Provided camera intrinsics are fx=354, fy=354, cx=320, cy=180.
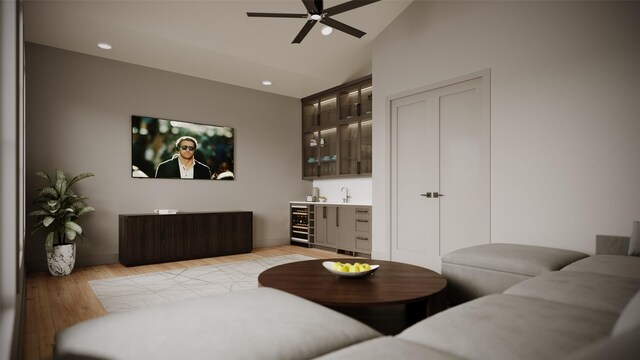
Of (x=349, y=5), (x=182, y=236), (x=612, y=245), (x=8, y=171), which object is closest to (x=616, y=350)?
(x=8, y=171)

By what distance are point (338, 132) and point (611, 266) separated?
4.58m

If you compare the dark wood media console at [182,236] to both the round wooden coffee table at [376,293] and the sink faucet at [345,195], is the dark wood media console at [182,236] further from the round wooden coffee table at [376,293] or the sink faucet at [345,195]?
the round wooden coffee table at [376,293]

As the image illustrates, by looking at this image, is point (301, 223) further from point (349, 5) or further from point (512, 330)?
point (512, 330)

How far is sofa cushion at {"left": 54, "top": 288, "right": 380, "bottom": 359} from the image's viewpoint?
1.01 m

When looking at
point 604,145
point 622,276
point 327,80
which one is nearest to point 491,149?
point 604,145

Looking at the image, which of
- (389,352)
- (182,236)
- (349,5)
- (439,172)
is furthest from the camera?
(182,236)

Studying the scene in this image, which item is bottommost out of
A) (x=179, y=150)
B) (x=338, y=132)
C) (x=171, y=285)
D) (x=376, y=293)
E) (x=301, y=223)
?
(x=171, y=285)

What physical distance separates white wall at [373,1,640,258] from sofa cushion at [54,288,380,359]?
115 inches

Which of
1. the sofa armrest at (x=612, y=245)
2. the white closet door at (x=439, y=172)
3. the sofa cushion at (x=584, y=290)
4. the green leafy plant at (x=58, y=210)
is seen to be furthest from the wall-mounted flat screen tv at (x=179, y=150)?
the sofa armrest at (x=612, y=245)

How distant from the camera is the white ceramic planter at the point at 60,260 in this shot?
417cm

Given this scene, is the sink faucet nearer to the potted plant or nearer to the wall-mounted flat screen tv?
the wall-mounted flat screen tv

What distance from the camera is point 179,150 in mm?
5598

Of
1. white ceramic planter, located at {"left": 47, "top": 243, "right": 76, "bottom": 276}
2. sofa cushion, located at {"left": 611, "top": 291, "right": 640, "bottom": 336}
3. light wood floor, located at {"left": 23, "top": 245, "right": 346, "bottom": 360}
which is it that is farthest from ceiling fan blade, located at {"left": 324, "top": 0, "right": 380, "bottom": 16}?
white ceramic planter, located at {"left": 47, "top": 243, "right": 76, "bottom": 276}

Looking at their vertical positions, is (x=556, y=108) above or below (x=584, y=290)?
above
